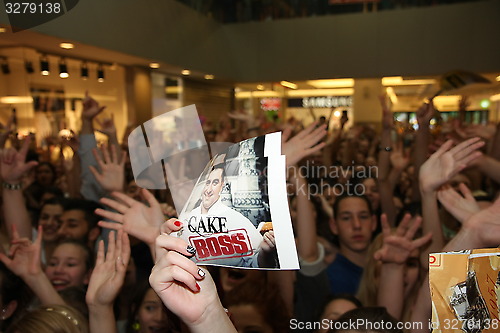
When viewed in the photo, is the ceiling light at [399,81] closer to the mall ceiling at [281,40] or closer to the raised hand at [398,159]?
the mall ceiling at [281,40]

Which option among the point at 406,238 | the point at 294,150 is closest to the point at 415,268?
the point at 406,238

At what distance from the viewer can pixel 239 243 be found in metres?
0.55

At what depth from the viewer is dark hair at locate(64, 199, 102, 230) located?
5.62 feet

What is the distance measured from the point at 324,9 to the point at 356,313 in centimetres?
183

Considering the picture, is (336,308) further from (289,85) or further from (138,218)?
(289,85)

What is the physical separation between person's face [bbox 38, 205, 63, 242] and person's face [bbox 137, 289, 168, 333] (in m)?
0.73

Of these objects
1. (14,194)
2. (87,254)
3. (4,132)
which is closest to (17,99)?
(4,132)

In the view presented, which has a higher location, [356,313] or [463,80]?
[463,80]

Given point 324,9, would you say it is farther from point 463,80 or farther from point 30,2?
point 30,2

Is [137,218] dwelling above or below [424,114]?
below

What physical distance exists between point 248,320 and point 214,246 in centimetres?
62

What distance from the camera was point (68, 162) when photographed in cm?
217

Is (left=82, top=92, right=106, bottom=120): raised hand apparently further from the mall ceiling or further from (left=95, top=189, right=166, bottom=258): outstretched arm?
(left=95, top=189, right=166, bottom=258): outstretched arm

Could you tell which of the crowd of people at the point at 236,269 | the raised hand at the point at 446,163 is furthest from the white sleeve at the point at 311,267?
the raised hand at the point at 446,163
